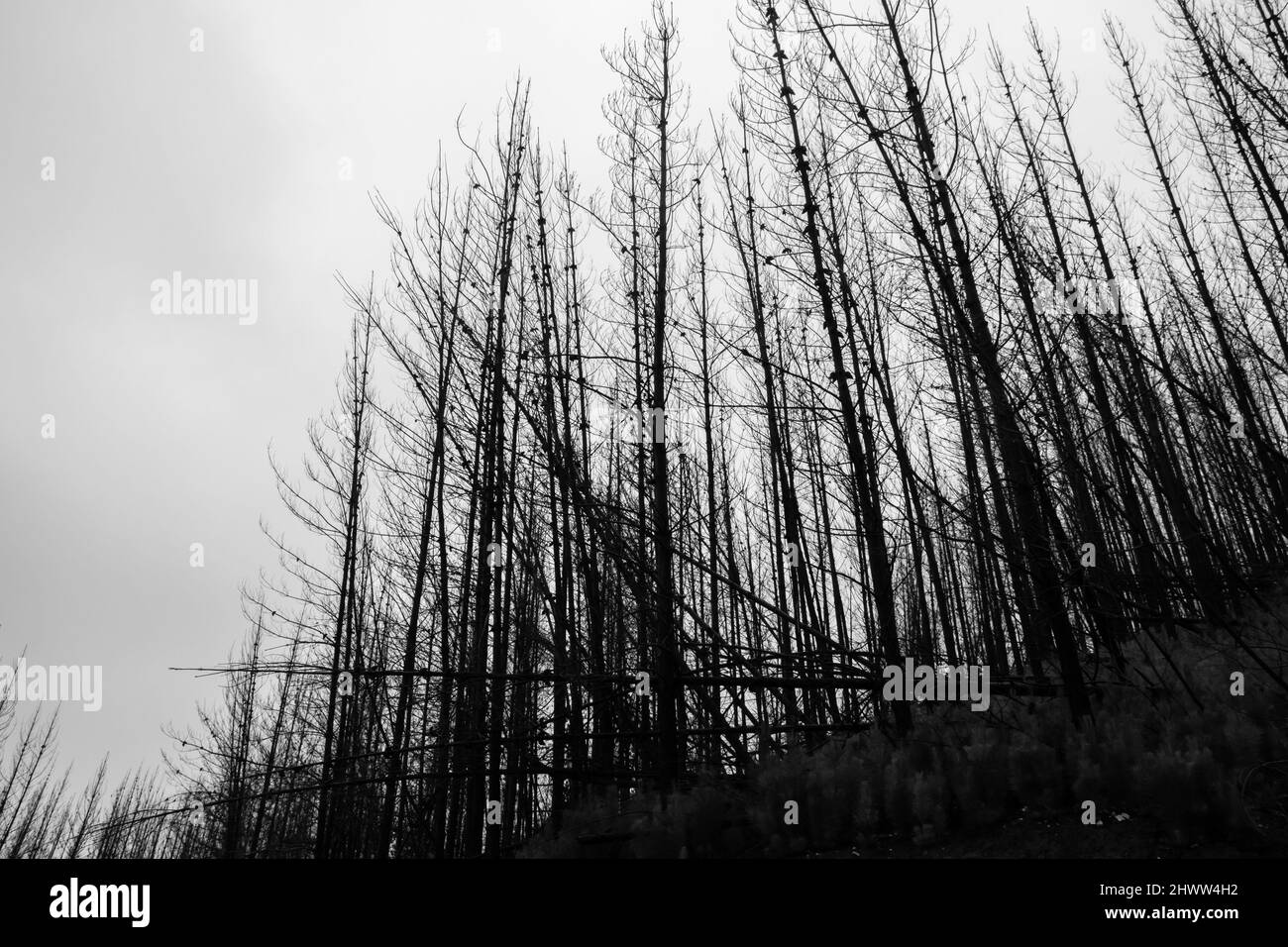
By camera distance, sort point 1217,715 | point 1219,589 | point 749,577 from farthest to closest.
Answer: point 749,577 < point 1219,589 < point 1217,715

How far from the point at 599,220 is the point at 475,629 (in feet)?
14.2

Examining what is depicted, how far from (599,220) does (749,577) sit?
8.86 metres

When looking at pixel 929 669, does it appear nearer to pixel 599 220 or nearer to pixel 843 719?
pixel 843 719

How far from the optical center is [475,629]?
6926 mm

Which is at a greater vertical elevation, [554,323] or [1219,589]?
[554,323]

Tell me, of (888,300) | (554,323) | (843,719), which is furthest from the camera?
(843,719)
